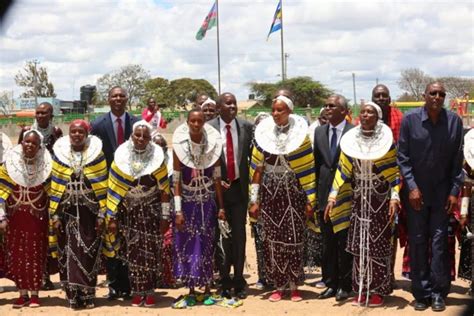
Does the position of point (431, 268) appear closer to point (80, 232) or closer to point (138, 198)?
point (138, 198)

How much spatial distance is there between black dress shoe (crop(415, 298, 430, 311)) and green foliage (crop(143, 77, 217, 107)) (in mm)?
63680

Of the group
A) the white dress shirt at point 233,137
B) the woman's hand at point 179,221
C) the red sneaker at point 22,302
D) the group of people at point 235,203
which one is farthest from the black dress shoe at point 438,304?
the red sneaker at point 22,302

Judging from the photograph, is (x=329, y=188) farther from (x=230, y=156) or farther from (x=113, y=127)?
(x=113, y=127)

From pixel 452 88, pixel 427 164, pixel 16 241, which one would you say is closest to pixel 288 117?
pixel 427 164

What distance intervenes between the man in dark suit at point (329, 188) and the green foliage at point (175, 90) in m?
62.9

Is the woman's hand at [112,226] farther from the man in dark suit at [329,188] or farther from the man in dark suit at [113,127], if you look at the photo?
the man in dark suit at [329,188]

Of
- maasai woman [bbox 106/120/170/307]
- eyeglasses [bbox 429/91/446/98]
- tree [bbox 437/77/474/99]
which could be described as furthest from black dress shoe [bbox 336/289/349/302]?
tree [bbox 437/77/474/99]

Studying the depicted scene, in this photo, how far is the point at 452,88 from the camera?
54750mm

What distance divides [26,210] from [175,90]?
65.2 meters

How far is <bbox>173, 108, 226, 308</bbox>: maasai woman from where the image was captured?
559 centimetres

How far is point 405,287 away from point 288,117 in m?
2.19

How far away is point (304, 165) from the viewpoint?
5684 millimetres

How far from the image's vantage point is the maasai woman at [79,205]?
557 centimetres

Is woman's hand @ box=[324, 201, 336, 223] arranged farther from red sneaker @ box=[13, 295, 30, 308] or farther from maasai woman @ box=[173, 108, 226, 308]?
red sneaker @ box=[13, 295, 30, 308]
